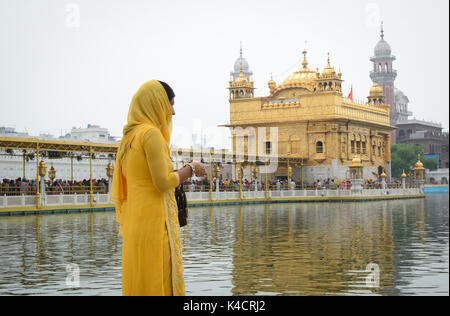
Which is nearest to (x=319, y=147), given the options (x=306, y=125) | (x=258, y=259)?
(x=306, y=125)

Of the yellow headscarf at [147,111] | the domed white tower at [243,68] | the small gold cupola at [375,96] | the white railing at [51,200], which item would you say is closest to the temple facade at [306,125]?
Result: the small gold cupola at [375,96]

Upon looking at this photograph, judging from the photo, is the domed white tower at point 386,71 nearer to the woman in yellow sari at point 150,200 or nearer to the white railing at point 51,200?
the white railing at point 51,200

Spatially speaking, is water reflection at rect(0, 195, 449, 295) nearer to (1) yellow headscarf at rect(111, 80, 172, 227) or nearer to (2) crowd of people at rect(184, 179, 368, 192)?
(1) yellow headscarf at rect(111, 80, 172, 227)

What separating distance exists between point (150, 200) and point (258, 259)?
5.95 meters

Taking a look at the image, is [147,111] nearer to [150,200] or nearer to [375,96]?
[150,200]

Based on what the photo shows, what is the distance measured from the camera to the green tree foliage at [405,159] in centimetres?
7725

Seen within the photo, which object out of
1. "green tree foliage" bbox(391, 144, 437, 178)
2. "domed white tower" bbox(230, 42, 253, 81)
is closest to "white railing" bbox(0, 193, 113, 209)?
"green tree foliage" bbox(391, 144, 437, 178)

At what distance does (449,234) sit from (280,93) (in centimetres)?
3626

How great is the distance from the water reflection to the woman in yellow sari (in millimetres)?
2931

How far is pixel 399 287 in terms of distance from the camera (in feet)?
25.2

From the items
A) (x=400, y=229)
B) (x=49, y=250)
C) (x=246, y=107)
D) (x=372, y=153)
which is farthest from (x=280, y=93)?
(x=49, y=250)

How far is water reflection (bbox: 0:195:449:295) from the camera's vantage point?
7.76 meters

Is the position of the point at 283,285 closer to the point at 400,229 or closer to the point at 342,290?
the point at 342,290

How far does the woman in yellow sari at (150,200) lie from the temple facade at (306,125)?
40.6 metres
